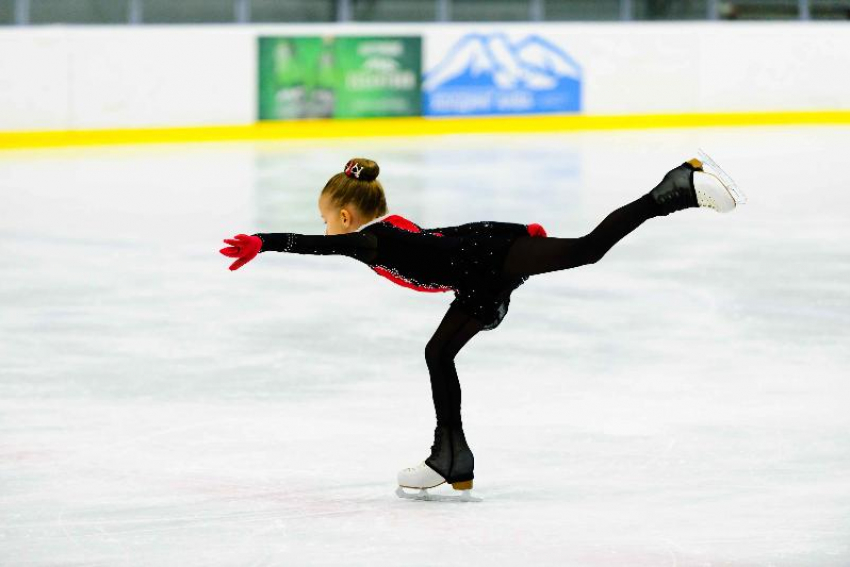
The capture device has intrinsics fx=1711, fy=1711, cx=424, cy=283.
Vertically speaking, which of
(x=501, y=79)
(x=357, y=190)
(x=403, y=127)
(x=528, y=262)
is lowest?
(x=403, y=127)

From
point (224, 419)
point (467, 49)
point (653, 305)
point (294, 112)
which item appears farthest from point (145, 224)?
→ point (467, 49)

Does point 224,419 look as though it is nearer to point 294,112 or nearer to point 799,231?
point 799,231

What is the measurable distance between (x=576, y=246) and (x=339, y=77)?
13.8 m

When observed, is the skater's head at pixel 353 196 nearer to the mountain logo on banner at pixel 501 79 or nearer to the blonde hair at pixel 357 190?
the blonde hair at pixel 357 190

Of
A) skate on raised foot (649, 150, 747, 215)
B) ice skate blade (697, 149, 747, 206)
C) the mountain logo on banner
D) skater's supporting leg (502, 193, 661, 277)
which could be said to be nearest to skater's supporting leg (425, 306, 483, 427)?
skater's supporting leg (502, 193, 661, 277)

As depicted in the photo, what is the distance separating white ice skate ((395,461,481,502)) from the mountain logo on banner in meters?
14.2

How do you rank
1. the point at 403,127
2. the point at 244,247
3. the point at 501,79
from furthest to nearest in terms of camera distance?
the point at 501,79 → the point at 403,127 → the point at 244,247

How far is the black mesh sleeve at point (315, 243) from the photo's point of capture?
173 inches

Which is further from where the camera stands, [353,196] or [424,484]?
[424,484]

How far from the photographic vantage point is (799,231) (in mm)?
11133

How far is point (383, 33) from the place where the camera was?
61.4 feet

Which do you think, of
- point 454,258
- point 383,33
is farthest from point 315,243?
point 383,33

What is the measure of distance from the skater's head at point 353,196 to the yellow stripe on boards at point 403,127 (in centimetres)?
1198

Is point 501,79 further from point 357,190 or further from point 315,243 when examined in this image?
point 315,243
